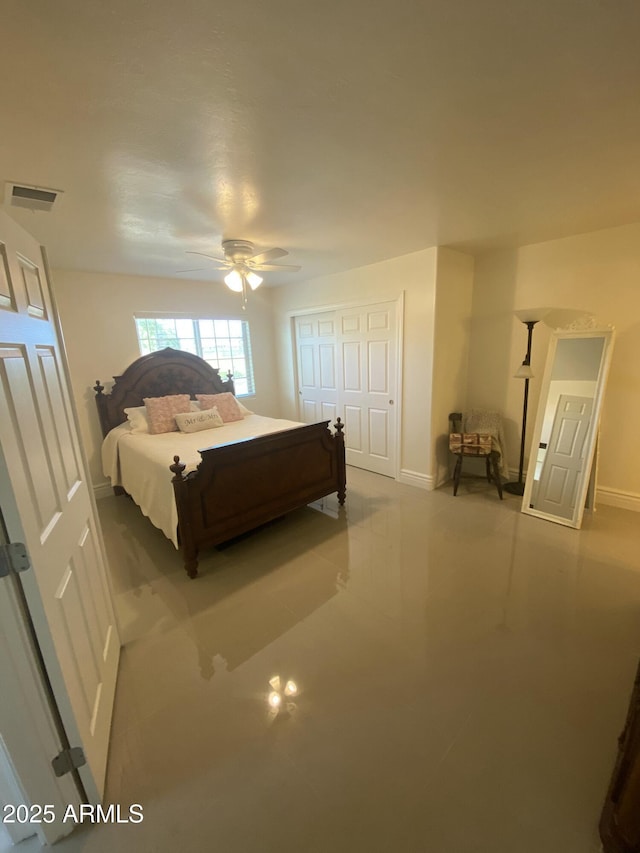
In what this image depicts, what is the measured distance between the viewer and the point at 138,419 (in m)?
3.71

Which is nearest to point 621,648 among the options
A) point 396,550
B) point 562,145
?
point 396,550

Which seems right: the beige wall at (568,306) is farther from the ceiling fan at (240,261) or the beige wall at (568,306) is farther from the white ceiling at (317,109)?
the ceiling fan at (240,261)

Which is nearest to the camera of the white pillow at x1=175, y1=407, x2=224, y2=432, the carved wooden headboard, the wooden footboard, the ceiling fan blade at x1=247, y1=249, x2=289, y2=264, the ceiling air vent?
the ceiling air vent

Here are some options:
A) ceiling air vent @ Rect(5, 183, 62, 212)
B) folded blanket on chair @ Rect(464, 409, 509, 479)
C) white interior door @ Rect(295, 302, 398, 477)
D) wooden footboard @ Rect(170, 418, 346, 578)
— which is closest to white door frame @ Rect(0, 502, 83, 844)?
wooden footboard @ Rect(170, 418, 346, 578)

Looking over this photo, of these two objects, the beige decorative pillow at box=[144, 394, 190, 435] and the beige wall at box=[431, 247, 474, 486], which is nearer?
the beige wall at box=[431, 247, 474, 486]

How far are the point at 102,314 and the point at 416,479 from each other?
3860mm

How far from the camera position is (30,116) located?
1314 millimetres

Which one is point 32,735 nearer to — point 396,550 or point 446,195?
point 396,550

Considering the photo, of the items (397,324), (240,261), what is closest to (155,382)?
(240,261)

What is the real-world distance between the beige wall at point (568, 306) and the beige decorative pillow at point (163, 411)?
334cm

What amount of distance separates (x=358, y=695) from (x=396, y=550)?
3.96 feet

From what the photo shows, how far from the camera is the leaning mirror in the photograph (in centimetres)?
296

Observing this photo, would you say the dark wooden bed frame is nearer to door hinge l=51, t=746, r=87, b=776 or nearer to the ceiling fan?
door hinge l=51, t=746, r=87, b=776

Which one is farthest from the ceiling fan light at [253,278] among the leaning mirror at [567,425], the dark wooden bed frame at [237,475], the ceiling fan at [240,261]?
the leaning mirror at [567,425]
